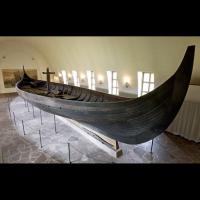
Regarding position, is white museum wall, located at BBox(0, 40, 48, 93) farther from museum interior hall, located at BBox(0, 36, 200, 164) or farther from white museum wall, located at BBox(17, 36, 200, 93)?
museum interior hall, located at BBox(0, 36, 200, 164)

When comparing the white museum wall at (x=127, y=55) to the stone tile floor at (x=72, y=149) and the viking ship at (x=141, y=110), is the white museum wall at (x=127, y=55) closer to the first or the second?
the stone tile floor at (x=72, y=149)

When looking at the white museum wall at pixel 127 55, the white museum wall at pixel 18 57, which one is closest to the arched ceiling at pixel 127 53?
the white museum wall at pixel 127 55

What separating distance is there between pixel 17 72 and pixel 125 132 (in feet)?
52.9

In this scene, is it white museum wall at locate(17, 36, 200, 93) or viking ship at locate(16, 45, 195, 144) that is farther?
white museum wall at locate(17, 36, 200, 93)

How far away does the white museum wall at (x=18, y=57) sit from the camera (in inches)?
647

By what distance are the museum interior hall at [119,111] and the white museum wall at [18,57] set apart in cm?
674

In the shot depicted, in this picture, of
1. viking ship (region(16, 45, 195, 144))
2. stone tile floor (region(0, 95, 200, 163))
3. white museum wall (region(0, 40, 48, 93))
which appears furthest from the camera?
white museum wall (region(0, 40, 48, 93))

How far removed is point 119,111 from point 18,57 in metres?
16.4

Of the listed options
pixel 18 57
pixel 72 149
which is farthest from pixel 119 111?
pixel 18 57

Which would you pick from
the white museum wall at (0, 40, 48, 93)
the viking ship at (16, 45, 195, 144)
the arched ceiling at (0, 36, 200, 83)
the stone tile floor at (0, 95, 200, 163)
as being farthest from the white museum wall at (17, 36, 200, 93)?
the white museum wall at (0, 40, 48, 93)

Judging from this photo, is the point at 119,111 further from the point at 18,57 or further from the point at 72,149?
the point at 18,57

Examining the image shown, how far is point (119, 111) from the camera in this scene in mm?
4203

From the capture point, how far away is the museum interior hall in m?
3.96

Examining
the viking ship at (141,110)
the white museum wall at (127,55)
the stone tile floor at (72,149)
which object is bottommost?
the stone tile floor at (72,149)
